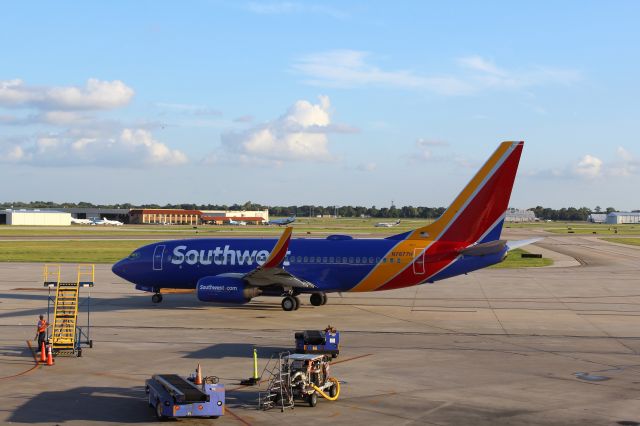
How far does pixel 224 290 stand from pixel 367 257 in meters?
8.21

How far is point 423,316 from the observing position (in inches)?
1646

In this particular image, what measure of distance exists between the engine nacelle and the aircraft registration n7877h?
0.05 meters

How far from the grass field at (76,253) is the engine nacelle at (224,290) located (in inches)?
1535

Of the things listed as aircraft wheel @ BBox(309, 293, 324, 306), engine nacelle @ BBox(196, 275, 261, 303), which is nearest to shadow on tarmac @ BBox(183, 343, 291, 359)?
engine nacelle @ BBox(196, 275, 261, 303)

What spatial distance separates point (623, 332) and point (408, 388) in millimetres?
16925

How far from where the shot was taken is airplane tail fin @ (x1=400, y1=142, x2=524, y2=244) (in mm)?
41625

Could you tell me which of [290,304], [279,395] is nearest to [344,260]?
[290,304]

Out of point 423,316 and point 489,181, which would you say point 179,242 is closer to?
point 423,316

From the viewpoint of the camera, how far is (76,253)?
89938mm

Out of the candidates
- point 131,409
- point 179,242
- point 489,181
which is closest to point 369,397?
point 131,409

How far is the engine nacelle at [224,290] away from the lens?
41.6 metres

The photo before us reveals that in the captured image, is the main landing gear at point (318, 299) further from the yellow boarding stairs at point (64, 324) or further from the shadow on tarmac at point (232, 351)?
the yellow boarding stairs at point (64, 324)

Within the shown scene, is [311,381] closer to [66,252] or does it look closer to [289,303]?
[289,303]

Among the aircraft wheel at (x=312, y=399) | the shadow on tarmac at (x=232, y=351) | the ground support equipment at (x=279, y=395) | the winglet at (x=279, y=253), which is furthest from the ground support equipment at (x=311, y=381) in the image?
the winglet at (x=279, y=253)
